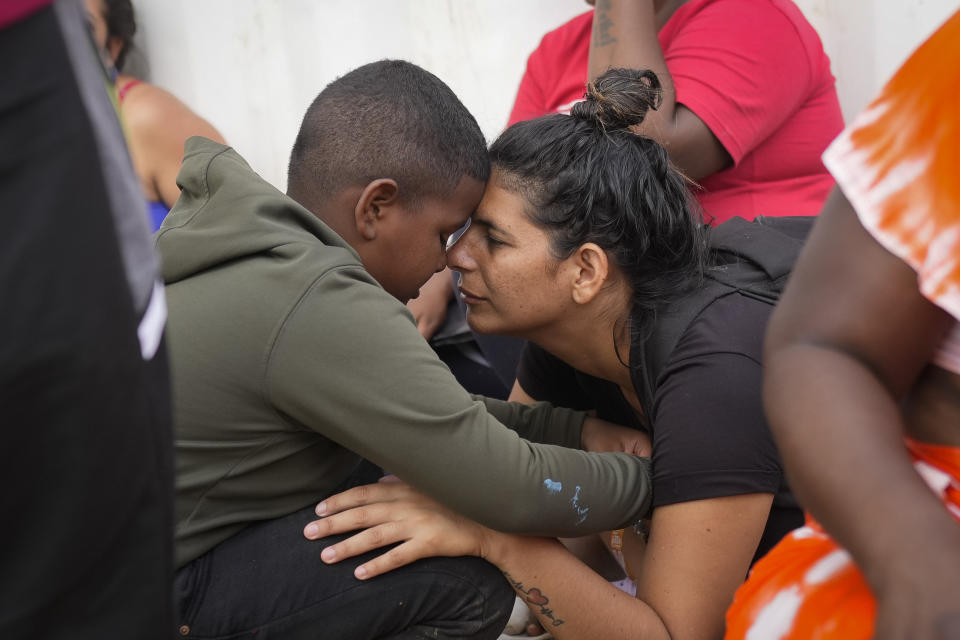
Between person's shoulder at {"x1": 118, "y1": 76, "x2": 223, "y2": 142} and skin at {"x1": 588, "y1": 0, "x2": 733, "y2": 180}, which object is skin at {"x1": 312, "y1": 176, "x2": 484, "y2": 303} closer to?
skin at {"x1": 588, "y1": 0, "x2": 733, "y2": 180}

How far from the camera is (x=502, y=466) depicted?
1529 millimetres

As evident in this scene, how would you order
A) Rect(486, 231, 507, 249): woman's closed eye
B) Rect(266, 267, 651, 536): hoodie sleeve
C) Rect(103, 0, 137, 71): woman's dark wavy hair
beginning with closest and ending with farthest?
1. Rect(266, 267, 651, 536): hoodie sleeve
2. Rect(486, 231, 507, 249): woman's closed eye
3. Rect(103, 0, 137, 71): woman's dark wavy hair

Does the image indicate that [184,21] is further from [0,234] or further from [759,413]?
[0,234]

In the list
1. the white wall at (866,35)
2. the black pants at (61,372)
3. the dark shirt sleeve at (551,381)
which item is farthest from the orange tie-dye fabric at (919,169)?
the white wall at (866,35)

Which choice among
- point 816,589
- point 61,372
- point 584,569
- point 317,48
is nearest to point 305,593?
point 584,569

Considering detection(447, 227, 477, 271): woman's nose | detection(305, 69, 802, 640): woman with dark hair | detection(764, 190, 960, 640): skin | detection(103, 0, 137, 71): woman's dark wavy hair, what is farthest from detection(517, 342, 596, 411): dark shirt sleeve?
detection(103, 0, 137, 71): woman's dark wavy hair

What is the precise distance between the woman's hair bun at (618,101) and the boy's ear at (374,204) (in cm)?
43

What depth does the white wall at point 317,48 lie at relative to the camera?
3.40 m

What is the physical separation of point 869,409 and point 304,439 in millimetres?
997

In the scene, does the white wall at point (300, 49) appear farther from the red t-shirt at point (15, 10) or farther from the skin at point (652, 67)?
the red t-shirt at point (15, 10)

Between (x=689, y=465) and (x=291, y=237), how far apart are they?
30.4 inches

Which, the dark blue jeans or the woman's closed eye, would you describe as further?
the woman's closed eye

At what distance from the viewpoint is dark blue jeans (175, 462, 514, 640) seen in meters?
1.56

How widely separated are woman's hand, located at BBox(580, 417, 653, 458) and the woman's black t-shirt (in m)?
0.18
